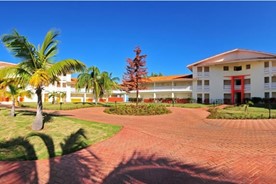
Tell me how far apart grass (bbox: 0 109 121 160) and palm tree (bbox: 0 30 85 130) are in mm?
824

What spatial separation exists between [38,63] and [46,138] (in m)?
3.43

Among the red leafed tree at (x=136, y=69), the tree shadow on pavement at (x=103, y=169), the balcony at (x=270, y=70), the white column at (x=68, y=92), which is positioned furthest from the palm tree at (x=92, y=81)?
the balcony at (x=270, y=70)

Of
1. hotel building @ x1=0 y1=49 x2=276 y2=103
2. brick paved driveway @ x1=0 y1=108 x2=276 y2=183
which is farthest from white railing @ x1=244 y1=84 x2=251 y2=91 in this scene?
brick paved driveway @ x1=0 y1=108 x2=276 y2=183

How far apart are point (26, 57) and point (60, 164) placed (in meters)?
5.61

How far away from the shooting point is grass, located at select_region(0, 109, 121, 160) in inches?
256

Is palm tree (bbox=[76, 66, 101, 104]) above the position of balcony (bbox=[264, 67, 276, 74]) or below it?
below

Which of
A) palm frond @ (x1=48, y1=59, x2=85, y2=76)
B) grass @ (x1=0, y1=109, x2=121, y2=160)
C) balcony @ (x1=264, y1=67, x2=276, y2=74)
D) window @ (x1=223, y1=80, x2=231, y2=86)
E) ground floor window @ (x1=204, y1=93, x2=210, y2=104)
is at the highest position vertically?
balcony @ (x1=264, y1=67, x2=276, y2=74)

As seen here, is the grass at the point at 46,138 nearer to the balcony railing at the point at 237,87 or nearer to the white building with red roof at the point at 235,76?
the white building with red roof at the point at 235,76

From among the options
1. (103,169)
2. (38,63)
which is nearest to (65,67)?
(38,63)

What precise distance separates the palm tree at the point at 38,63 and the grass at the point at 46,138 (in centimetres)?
82

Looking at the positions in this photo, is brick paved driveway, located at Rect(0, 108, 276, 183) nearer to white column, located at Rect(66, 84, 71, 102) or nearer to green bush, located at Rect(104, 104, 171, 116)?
green bush, located at Rect(104, 104, 171, 116)

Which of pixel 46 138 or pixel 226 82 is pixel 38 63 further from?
pixel 226 82

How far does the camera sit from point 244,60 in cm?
3288

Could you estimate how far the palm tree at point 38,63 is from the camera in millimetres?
8453
